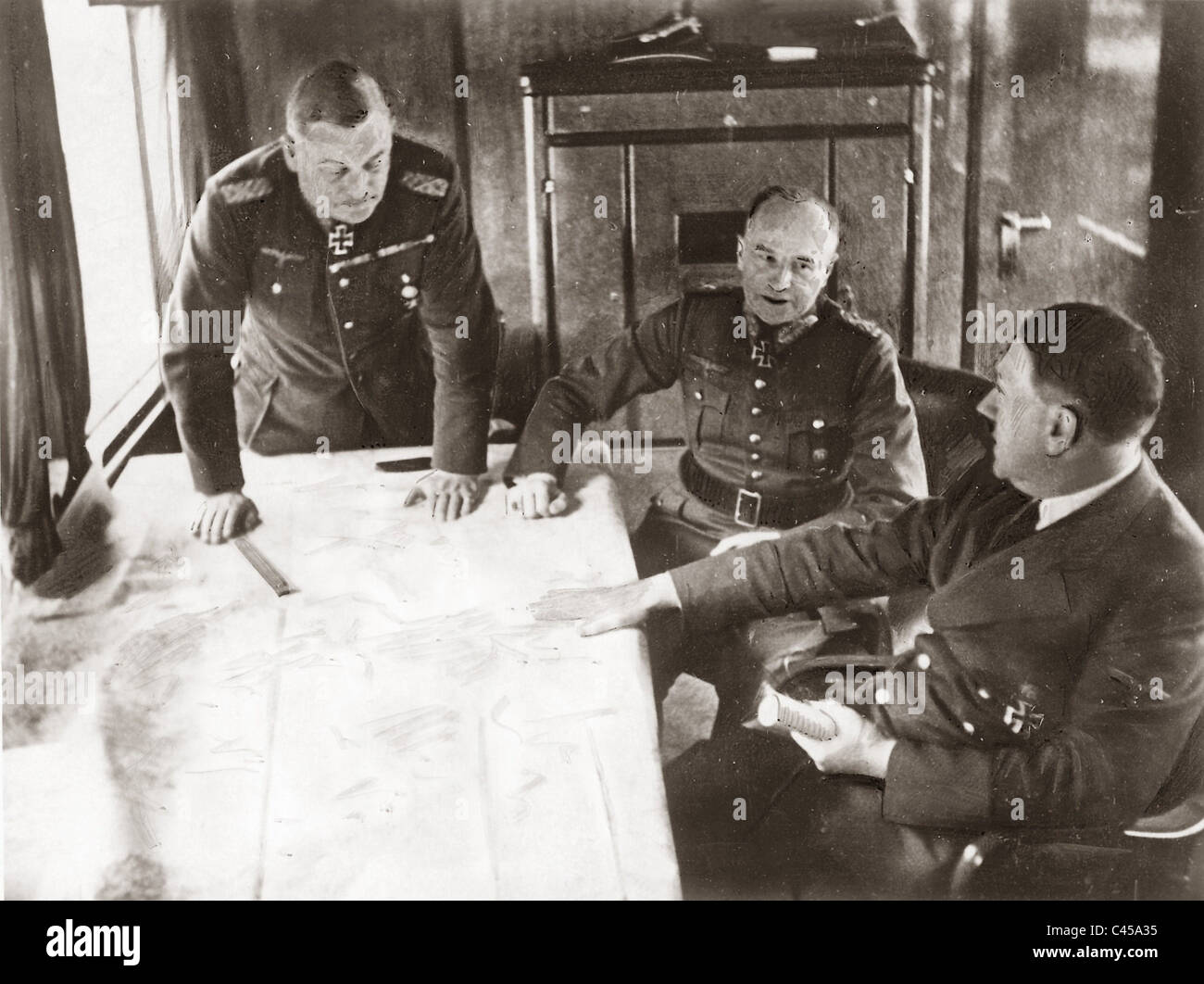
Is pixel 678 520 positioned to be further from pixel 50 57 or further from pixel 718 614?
pixel 50 57

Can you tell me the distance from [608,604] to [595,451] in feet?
0.95

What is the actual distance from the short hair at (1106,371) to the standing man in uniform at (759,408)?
0.27 m

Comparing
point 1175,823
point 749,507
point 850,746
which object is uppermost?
point 749,507

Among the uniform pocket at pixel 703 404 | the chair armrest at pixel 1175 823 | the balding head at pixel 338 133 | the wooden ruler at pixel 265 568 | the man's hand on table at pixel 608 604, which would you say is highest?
the balding head at pixel 338 133

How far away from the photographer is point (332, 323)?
8.36ft

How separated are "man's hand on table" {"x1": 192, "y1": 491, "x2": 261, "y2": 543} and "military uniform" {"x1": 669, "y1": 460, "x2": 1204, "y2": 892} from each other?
826 mm

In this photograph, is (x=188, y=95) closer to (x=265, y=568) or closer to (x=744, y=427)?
(x=265, y=568)

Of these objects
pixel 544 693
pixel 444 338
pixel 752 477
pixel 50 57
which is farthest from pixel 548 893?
pixel 50 57

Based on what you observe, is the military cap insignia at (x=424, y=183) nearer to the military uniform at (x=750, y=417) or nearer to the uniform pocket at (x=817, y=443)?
the military uniform at (x=750, y=417)

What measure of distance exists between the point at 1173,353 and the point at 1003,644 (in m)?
0.63

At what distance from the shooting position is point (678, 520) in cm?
254

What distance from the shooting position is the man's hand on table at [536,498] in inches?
100

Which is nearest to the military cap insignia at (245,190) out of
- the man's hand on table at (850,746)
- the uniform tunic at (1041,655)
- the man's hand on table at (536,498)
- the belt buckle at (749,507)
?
the man's hand on table at (536,498)

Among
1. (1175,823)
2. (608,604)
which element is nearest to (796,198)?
(608,604)
